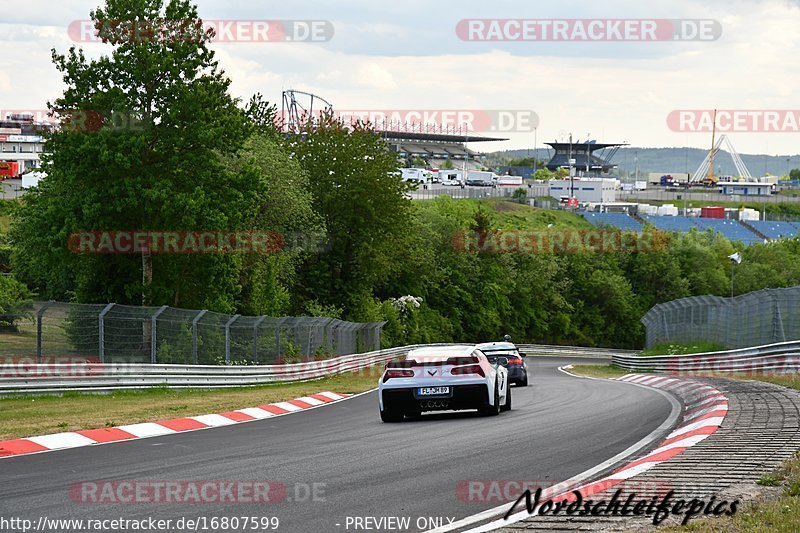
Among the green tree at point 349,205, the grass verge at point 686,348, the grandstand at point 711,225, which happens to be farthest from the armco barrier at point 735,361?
the grandstand at point 711,225

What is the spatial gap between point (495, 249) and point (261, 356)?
216 ft

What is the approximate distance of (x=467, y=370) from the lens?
15.8 metres

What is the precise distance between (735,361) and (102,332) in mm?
18685

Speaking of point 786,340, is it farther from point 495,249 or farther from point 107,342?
point 495,249

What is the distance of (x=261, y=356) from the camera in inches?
1203

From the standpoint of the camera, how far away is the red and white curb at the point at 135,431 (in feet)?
39.4

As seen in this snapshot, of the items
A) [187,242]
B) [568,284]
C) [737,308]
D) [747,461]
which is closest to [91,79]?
[187,242]

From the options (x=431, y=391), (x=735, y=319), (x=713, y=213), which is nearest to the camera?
(x=431, y=391)

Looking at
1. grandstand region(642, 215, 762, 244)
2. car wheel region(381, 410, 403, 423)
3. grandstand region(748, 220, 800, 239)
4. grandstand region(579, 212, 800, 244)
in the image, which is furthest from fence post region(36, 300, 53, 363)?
grandstand region(748, 220, 800, 239)

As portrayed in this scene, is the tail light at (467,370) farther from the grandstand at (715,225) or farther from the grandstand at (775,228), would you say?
the grandstand at (775,228)

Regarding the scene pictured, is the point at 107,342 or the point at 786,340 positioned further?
the point at 786,340

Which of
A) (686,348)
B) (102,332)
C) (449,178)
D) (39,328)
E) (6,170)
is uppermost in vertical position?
(449,178)

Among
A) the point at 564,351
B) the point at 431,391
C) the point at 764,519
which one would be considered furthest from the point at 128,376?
the point at 564,351

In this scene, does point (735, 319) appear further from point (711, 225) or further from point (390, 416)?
point (711, 225)
